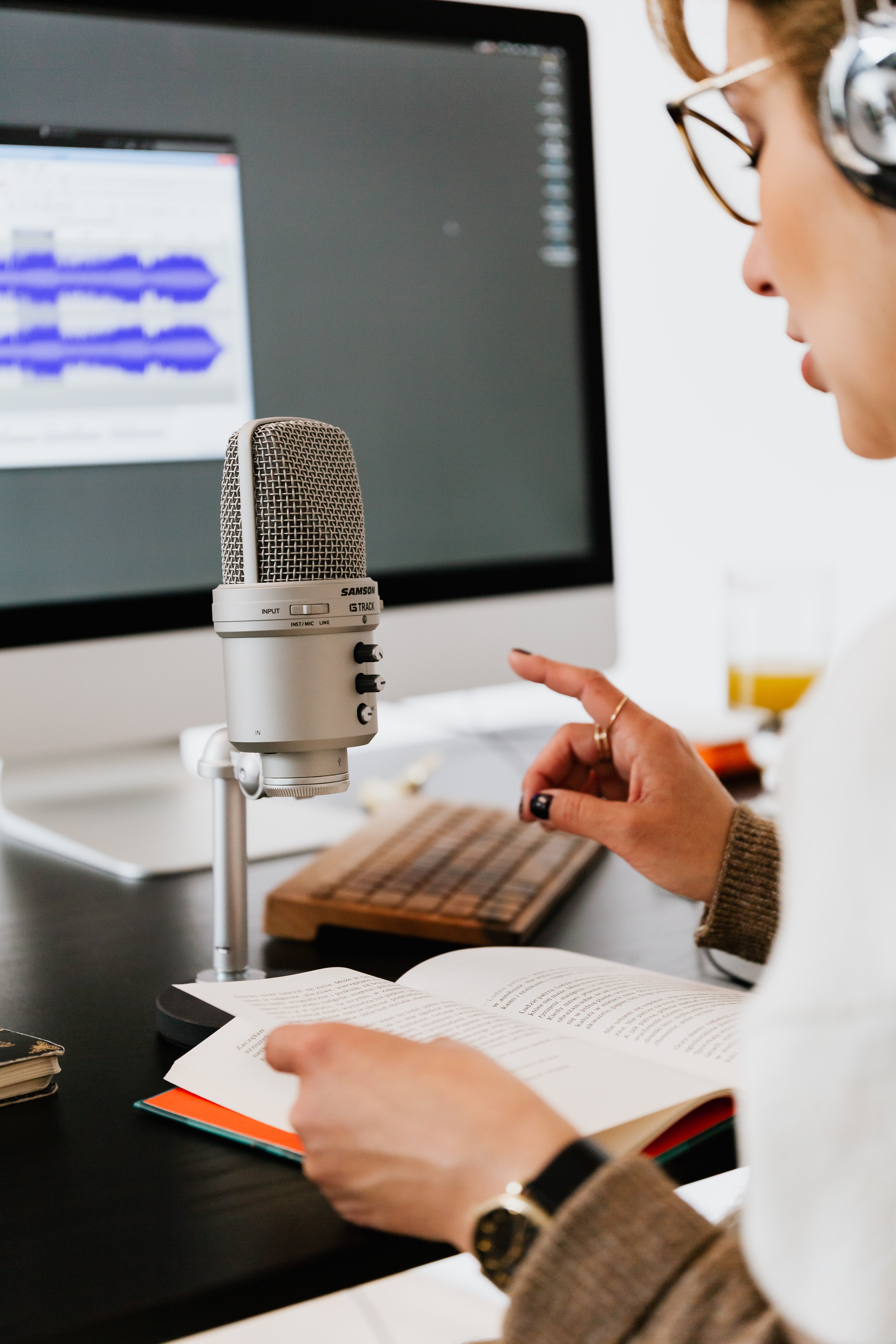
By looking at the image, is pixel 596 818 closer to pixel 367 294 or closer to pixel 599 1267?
pixel 599 1267

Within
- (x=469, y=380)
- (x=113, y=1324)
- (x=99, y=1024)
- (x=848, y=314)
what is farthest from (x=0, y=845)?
(x=848, y=314)

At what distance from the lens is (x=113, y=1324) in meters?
0.41

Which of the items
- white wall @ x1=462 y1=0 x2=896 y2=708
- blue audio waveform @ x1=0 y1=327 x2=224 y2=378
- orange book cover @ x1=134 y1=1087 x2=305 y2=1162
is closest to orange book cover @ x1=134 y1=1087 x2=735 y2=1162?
orange book cover @ x1=134 y1=1087 x2=305 y2=1162

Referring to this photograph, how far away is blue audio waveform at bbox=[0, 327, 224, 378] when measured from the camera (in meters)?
0.94

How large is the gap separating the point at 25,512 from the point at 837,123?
2.23 ft

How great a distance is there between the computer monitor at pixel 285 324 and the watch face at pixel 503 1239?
0.65m

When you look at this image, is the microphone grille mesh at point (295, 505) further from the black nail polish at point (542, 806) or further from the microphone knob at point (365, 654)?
the black nail polish at point (542, 806)

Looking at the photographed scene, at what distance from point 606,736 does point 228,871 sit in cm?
27

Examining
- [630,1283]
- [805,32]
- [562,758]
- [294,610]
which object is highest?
[805,32]

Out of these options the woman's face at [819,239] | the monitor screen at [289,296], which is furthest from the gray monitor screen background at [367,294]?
the woman's face at [819,239]

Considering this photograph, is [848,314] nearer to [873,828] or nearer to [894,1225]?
[873,828]

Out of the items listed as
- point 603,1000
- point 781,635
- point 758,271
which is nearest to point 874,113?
point 758,271

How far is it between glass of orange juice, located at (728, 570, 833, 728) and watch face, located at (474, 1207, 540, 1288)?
3.43ft

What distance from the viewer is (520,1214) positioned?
16.6 inches
